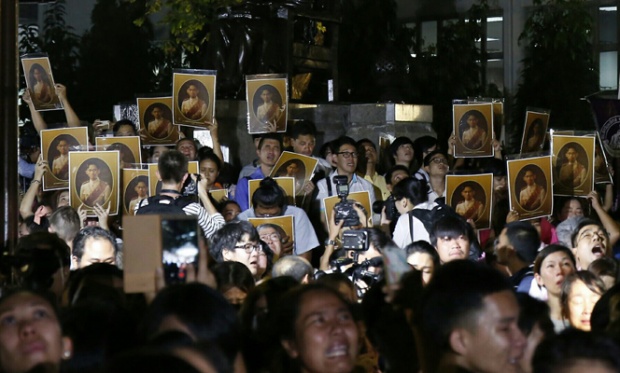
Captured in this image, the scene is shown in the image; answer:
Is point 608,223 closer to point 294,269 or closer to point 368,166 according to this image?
point 368,166

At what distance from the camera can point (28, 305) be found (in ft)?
15.8

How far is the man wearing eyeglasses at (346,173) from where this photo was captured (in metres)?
11.5

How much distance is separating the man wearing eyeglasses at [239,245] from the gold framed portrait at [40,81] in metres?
4.59

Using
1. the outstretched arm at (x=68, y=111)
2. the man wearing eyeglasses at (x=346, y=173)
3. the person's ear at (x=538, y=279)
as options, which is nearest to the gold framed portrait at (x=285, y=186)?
the man wearing eyeglasses at (x=346, y=173)

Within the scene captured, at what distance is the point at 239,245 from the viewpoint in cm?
811

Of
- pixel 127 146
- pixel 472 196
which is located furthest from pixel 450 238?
pixel 127 146

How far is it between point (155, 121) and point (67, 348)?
7.77m

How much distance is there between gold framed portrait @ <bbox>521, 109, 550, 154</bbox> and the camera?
511 inches

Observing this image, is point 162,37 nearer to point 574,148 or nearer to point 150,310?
point 574,148

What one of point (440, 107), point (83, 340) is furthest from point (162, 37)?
point (83, 340)

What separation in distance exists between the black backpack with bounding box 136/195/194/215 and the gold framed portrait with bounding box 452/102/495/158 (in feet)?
15.1

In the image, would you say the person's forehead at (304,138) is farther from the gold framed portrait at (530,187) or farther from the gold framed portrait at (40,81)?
the gold framed portrait at (40,81)

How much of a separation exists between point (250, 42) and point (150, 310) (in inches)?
389

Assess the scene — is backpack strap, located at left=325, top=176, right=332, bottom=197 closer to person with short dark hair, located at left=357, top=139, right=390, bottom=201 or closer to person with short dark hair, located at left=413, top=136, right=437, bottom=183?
person with short dark hair, located at left=357, top=139, right=390, bottom=201
